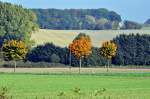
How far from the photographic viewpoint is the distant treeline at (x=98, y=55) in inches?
4193

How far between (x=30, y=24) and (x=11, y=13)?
21.5 ft

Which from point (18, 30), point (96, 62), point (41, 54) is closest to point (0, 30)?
point (18, 30)

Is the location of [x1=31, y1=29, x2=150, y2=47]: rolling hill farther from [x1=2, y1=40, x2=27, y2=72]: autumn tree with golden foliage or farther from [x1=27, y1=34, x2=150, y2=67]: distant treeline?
[x1=2, y1=40, x2=27, y2=72]: autumn tree with golden foliage

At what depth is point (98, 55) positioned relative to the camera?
106875 mm

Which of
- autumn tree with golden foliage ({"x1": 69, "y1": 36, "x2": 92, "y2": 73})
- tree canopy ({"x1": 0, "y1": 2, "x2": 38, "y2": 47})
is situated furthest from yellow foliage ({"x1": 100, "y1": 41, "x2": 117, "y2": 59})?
tree canopy ({"x1": 0, "y1": 2, "x2": 38, "y2": 47})

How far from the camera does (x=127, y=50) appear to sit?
113m

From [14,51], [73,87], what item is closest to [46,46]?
[14,51]

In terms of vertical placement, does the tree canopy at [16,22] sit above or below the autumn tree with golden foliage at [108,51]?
above

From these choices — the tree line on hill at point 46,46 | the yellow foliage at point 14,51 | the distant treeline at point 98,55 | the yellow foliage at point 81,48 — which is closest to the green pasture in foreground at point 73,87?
the yellow foliage at point 14,51

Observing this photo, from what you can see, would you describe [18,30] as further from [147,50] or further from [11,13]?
[147,50]

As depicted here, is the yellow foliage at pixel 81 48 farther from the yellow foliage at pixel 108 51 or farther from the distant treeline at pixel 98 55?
the yellow foliage at pixel 108 51

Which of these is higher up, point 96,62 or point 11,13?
point 11,13

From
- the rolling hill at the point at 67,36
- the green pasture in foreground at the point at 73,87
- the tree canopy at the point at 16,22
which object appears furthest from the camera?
the rolling hill at the point at 67,36

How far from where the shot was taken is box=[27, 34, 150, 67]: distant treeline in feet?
349
